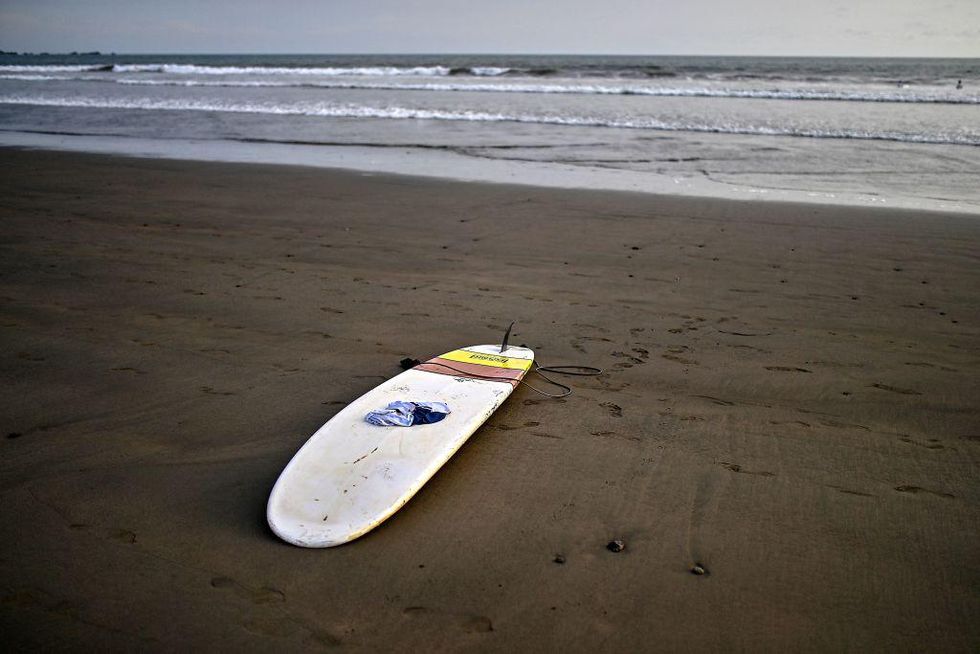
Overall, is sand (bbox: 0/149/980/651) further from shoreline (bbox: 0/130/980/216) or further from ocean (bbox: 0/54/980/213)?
ocean (bbox: 0/54/980/213)

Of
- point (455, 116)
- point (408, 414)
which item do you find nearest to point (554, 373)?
point (408, 414)

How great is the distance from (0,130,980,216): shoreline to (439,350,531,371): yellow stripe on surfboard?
4713 millimetres

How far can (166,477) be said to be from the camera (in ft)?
8.61

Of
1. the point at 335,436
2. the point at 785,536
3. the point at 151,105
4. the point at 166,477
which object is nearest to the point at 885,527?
the point at 785,536

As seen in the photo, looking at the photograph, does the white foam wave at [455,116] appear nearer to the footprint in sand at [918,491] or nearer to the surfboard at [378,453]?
the footprint in sand at [918,491]

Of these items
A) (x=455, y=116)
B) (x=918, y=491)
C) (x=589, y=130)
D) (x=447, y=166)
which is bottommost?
(x=918, y=491)

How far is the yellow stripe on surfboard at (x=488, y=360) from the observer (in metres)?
3.51

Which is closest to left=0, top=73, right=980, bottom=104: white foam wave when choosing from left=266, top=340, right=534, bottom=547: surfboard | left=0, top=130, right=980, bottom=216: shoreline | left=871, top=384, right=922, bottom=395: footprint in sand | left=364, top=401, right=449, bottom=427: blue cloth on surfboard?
left=0, top=130, right=980, bottom=216: shoreline

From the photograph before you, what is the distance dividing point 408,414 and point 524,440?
52 cm

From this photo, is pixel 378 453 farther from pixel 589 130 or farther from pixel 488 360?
pixel 589 130

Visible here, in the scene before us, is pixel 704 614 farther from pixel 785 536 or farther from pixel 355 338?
pixel 355 338

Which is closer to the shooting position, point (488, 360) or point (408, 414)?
point (408, 414)

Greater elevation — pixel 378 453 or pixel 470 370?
pixel 470 370

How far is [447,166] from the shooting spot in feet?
31.4
